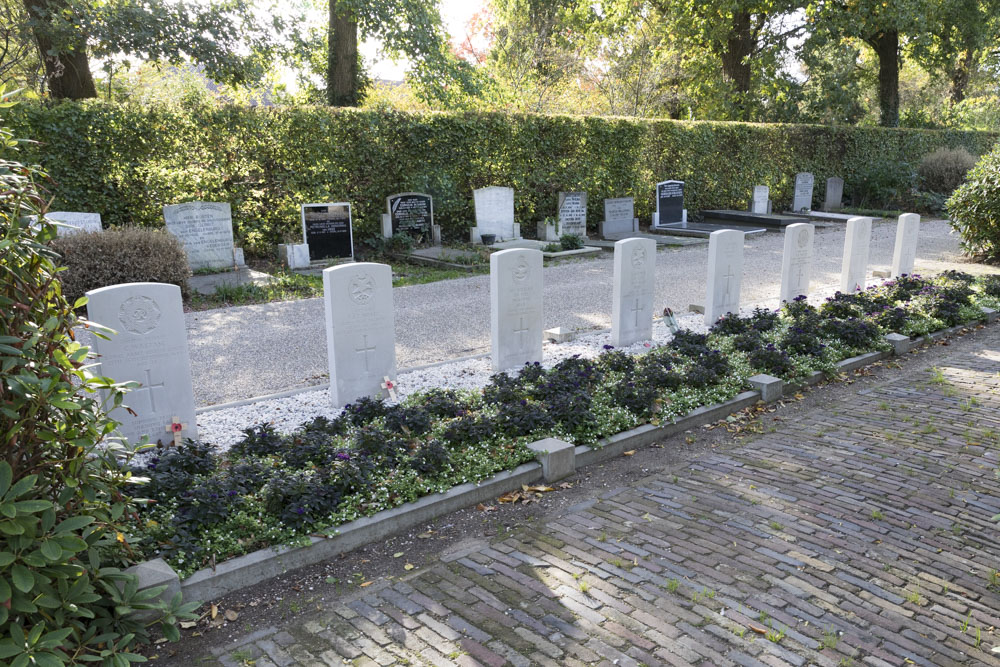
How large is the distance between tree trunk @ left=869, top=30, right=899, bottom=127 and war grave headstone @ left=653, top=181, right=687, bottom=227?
14307mm

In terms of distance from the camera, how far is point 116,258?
10.3 meters

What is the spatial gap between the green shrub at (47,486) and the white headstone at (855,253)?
34.3 feet

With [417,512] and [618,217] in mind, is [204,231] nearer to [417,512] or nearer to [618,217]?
[417,512]

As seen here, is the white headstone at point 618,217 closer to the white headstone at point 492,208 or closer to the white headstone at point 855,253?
the white headstone at point 492,208

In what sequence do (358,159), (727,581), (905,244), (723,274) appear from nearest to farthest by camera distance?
(727,581) → (723,274) → (905,244) → (358,159)

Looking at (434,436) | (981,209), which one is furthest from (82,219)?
(981,209)

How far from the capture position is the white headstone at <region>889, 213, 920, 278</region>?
12.0 meters

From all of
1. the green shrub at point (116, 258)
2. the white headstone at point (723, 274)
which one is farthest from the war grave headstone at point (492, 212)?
the white headstone at point (723, 274)

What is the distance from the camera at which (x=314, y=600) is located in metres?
3.76

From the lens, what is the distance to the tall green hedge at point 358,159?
41.2 feet

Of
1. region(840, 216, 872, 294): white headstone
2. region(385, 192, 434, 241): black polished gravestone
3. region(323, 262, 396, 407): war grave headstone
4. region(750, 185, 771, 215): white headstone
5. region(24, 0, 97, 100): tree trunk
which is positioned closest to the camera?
region(323, 262, 396, 407): war grave headstone

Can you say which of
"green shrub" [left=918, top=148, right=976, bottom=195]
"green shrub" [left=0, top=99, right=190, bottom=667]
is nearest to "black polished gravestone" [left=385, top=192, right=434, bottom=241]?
"green shrub" [left=0, top=99, right=190, bottom=667]

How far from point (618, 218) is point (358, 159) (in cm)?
706

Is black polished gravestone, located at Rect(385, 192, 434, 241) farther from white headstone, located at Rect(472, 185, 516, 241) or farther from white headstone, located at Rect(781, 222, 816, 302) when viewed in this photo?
white headstone, located at Rect(781, 222, 816, 302)
